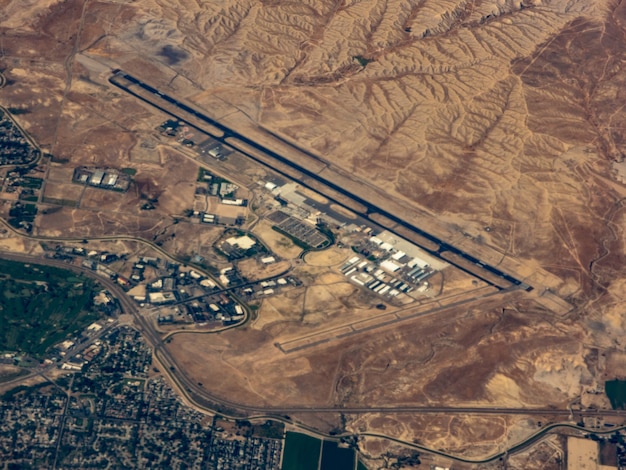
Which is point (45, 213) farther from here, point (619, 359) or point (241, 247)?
→ point (619, 359)

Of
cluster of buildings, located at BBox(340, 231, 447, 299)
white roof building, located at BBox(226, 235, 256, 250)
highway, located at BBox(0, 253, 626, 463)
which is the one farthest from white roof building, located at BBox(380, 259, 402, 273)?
highway, located at BBox(0, 253, 626, 463)

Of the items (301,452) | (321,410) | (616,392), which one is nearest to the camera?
(301,452)

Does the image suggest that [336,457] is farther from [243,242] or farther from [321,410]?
[243,242]

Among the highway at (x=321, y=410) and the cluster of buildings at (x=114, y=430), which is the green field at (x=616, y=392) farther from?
the cluster of buildings at (x=114, y=430)

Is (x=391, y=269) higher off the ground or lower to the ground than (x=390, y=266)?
lower

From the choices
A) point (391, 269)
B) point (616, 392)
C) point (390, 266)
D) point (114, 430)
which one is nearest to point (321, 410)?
point (114, 430)

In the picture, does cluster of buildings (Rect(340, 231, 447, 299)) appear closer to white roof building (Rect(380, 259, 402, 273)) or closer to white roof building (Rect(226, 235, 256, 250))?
white roof building (Rect(380, 259, 402, 273))
